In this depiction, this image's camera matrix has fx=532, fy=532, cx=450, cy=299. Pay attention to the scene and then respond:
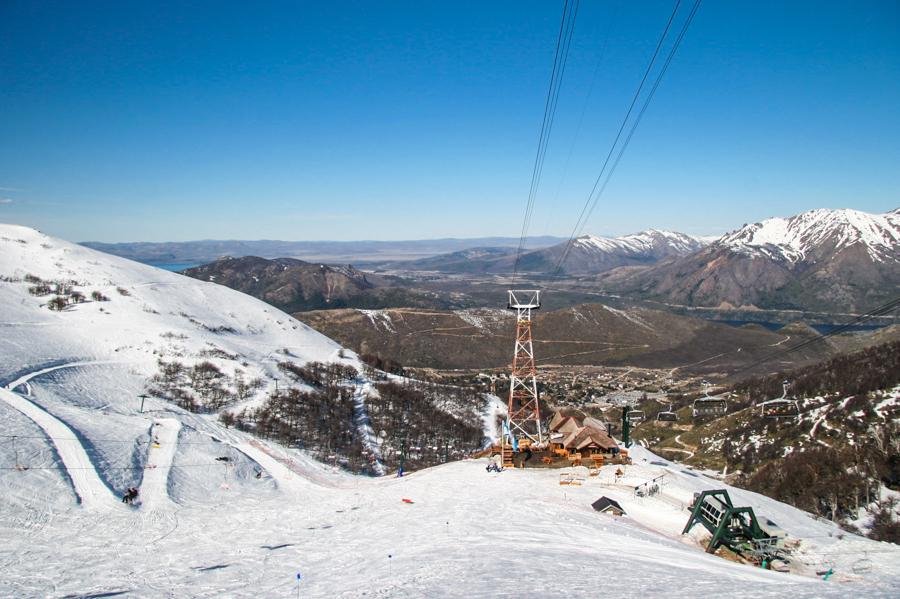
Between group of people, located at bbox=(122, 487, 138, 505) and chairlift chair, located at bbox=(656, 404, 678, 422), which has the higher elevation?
Answer: group of people, located at bbox=(122, 487, 138, 505)

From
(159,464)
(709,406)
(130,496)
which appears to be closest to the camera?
(130,496)

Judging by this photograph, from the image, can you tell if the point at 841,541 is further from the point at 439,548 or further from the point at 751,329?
the point at 751,329

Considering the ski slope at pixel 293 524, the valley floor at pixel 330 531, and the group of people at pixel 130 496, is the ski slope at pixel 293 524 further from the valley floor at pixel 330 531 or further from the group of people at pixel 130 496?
the group of people at pixel 130 496

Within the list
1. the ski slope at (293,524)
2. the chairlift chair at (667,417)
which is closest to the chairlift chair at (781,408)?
the chairlift chair at (667,417)

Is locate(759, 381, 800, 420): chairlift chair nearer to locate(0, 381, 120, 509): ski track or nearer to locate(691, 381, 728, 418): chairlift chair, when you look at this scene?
locate(691, 381, 728, 418): chairlift chair

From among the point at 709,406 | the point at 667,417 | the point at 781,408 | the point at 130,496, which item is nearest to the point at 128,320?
the point at 130,496

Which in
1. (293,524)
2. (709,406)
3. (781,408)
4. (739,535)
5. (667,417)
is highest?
(739,535)

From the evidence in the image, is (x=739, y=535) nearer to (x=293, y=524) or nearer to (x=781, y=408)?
(x=293, y=524)

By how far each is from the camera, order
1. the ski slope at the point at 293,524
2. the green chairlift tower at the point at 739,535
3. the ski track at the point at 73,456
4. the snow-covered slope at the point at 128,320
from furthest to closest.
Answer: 1. the snow-covered slope at the point at 128,320
2. the ski track at the point at 73,456
3. the green chairlift tower at the point at 739,535
4. the ski slope at the point at 293,524

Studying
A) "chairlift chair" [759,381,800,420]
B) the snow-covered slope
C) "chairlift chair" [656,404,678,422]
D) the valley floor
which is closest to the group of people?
the valley floor

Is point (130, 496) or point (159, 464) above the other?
point (130, 496)
